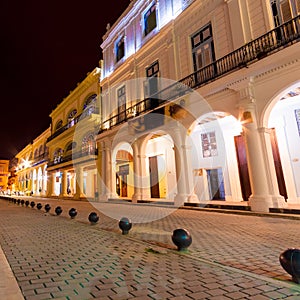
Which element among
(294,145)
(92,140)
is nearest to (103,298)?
(294,145)

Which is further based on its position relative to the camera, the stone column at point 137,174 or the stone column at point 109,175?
the stone column at point 109,175

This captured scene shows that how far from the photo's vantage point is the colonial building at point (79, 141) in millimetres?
22797

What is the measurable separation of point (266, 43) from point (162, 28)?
7909mm

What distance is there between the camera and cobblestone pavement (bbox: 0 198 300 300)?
2.72 m

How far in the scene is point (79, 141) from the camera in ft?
83.4

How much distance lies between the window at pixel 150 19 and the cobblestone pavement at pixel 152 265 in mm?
15532

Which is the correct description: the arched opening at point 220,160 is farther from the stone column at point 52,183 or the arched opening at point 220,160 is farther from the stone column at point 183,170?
the stone column at point 52,183

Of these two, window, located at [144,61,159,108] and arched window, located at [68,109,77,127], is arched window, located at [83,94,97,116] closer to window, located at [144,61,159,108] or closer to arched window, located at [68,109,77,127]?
arched window, located at [68,109,77,127]

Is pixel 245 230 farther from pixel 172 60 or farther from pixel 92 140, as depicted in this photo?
pixel 92 140

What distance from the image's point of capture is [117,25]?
20.8 metres

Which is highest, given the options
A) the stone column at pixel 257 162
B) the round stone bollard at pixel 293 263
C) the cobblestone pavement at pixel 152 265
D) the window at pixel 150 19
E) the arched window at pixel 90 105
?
the window at pixel 150 19

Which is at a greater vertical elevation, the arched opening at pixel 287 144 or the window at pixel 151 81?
the window at pixel 151 81

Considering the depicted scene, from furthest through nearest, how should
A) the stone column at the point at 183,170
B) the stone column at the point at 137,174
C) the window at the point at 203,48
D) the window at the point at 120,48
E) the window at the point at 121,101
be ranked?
the window at the point at 120,48 < the window at the point at 121,101 < the stone column at the point at 137,174 < the window at the point at 203,48 < the stone column at the point at 183,170

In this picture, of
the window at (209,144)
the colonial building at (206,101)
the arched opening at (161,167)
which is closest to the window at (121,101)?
the colonial building at (206,101)
